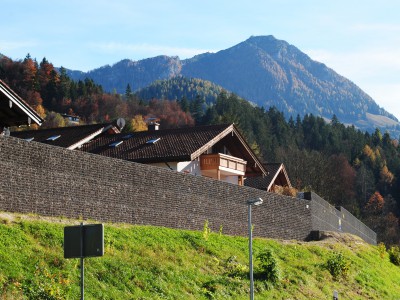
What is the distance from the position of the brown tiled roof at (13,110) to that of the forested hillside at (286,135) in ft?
249

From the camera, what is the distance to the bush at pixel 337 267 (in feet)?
102

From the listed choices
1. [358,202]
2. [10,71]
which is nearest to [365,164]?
[358,202]

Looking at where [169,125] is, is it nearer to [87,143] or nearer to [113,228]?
[87,143]

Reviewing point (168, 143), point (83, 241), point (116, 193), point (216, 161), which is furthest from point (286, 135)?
point (83, 241)

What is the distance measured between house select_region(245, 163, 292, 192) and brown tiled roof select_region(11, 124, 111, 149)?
13212mm

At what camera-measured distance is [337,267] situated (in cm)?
3103

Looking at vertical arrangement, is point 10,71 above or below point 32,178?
above

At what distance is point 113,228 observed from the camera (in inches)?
947

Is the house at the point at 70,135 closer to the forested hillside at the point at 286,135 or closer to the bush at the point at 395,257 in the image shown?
the bush at the point at 395,257

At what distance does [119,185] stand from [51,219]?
3887mm

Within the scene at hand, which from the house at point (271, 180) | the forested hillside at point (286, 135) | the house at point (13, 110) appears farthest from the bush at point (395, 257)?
the forested hillside at point (286, 135)

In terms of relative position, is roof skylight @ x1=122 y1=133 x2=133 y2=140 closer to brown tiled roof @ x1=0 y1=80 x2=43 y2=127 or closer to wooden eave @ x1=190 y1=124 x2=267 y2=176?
wooden eave @ x1=190 y1=124 x2=267 y2=176

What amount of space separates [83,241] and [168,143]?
29.5 m

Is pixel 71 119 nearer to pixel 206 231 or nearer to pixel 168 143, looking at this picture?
pixel 168 143
